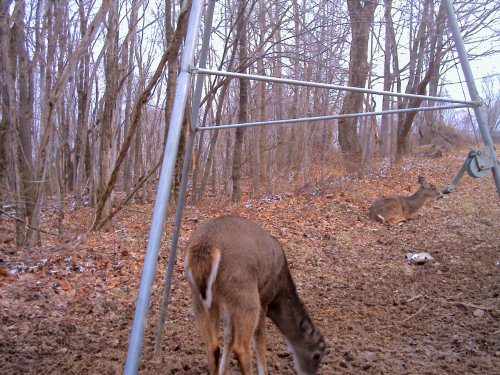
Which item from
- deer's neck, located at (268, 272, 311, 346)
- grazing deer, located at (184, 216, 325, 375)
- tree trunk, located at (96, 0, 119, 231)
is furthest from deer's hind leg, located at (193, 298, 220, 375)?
tree trunk, located at (96, 0, 119, 231)

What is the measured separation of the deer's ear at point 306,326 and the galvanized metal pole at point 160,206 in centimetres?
228

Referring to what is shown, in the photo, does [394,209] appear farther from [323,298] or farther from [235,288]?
[235,288]

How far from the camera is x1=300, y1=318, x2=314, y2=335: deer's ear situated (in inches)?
171

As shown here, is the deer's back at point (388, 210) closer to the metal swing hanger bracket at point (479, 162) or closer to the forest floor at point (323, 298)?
the forest floor at point (323, 298)

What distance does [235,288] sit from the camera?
357 centimetres

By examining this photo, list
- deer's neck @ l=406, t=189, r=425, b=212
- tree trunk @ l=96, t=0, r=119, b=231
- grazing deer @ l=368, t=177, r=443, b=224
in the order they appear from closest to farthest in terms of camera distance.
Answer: tree trunk @ l=96, t=0, r=119, b=231, grazing deer @ l=368, t=177, r=443, b=224, deer's neck @ l=406, t=189, r=425, b=212

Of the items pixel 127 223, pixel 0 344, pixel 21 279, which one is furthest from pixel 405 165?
pixel 0 344

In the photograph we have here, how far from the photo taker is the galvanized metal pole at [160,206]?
7.72ft

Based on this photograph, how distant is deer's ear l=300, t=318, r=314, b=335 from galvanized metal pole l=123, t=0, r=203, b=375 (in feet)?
7.49

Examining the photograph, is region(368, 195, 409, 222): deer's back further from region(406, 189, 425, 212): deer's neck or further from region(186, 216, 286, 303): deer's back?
region(186, 216, 286, 303): deer's back

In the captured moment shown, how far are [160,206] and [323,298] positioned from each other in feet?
13.9

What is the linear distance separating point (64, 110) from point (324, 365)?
1489 centimetres

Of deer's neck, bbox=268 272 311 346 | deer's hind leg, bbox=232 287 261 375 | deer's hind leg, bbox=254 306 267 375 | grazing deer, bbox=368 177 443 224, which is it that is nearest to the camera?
deer's hind leg, bbox=232 287 261 375

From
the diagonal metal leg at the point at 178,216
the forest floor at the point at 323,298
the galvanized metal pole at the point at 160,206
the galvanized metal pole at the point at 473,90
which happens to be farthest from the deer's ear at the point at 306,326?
the galvanized metal pole at the point at 160,206
